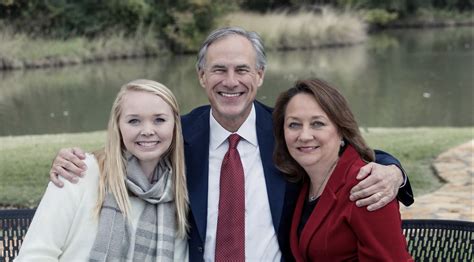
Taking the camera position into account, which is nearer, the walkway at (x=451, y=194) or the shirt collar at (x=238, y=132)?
the shirt collar at (x=238, y=132)

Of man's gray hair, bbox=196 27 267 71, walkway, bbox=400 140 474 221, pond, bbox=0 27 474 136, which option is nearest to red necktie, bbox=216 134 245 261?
man's gray hair, bbox=196 27 267 71

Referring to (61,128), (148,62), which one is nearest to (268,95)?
(61,128)

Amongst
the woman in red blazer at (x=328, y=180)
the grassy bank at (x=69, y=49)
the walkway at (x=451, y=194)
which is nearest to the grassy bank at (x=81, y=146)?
the walkway at (x=451, y=194)

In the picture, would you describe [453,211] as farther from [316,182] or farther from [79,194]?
[79,194]

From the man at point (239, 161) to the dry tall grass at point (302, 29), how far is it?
73.7 feet

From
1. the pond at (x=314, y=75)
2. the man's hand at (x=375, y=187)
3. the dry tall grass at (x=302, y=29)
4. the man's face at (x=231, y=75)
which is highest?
the dry tall grass at (x=302, y=29)

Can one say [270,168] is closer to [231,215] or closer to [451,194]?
[231,215]

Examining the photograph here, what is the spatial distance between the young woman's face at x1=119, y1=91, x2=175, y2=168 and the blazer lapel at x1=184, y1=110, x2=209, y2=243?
24 centimetres

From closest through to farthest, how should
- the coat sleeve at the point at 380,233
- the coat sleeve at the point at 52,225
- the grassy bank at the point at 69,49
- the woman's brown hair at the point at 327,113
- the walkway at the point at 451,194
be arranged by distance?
1. the coat sleeve at the point at 380,233
2. the coat sleeve at the point at 52,225
3. the woman's brown hair at the point at 327,113
4. the walkway at the point at 451,194
5. the grassy bank at the point at 69,49

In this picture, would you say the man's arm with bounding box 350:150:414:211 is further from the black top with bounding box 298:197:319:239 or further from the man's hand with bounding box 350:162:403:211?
the black top with bounding box 298:197:319:239

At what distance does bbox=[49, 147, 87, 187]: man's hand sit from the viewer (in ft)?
7.98

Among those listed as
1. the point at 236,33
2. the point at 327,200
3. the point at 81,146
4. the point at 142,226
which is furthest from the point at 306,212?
the point at 81,146

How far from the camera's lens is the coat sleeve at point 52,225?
92.7 inches

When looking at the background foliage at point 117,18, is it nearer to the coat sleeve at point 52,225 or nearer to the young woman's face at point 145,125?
the young woman's face at point 145,125
